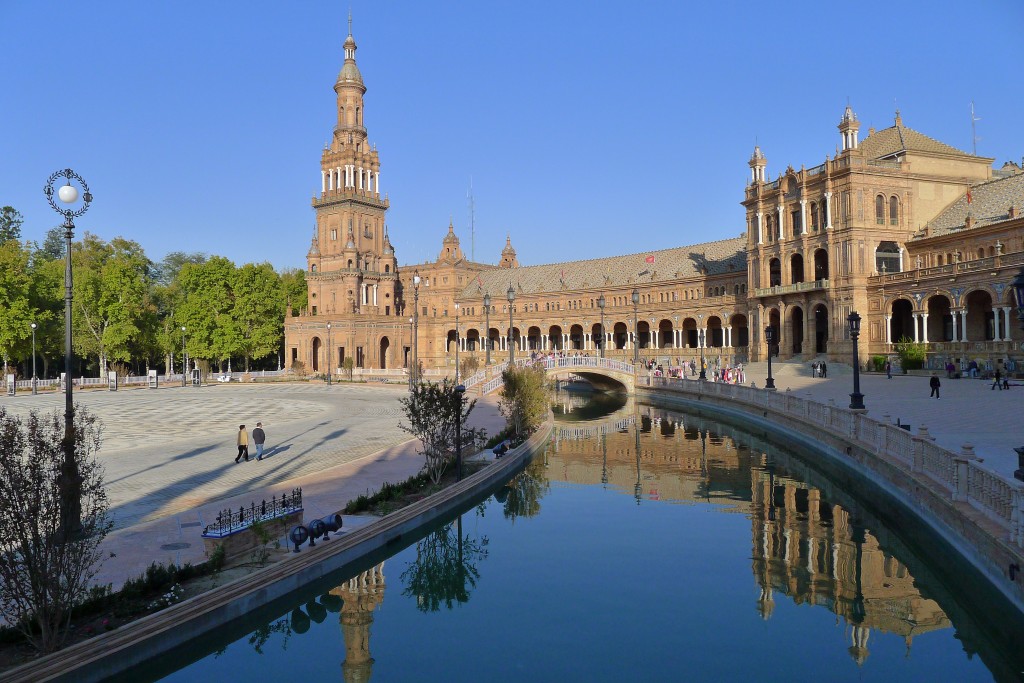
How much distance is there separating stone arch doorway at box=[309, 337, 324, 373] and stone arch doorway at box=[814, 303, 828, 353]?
176ft

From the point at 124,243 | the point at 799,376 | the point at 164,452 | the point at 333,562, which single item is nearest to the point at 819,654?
the point at 333,562

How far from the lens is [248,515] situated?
12.9m

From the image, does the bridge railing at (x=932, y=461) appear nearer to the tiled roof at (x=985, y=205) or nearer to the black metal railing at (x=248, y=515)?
the black metal railing at (x=248, y=515)

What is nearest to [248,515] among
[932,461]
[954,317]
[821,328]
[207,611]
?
[207,611]

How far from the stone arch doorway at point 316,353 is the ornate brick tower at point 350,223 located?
476cm

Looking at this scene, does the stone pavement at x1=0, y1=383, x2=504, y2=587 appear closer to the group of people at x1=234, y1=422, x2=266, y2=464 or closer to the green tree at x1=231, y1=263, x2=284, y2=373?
the group of people at x1=234, y1=422, x2=266, y2=464

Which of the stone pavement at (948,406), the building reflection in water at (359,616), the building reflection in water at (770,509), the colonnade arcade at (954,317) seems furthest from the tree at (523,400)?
the colonnade arcade at (954,317)

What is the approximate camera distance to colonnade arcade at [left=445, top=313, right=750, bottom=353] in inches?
2837

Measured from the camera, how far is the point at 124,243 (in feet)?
252

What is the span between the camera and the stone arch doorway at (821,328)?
189ft

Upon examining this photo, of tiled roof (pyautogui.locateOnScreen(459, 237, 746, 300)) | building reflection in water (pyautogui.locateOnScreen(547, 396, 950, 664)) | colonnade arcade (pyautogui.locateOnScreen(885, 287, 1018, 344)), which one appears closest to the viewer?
building reflection in water (pyautogui.locateOnScreen(547, 396, 950, 664))

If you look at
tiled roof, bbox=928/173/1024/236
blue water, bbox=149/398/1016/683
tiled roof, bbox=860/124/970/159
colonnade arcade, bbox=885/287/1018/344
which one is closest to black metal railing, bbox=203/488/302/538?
blue water, bbox=149/398/1016/683

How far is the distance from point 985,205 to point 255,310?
69913 mm

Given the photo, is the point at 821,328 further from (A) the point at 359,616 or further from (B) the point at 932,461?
(A) the point at 359,616
